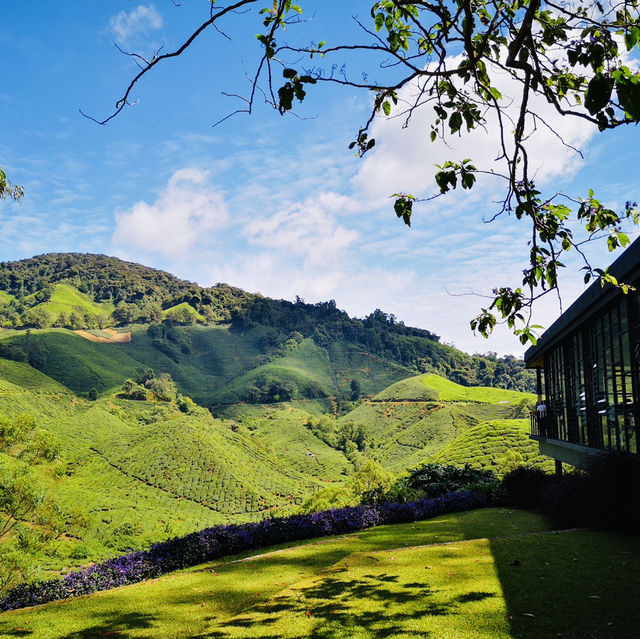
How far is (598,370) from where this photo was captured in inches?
351

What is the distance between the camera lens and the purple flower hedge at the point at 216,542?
691cm

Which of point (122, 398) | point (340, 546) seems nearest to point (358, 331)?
point (122, 398)

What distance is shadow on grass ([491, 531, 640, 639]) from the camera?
3.50 meters

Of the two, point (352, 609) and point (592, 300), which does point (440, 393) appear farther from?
point (352, 609)

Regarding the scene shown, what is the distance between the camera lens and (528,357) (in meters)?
15.3

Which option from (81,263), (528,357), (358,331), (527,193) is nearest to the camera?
(527,193)

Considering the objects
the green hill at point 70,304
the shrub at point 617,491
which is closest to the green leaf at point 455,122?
the shrub at point 617,491

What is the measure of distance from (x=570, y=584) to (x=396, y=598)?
1561 mm

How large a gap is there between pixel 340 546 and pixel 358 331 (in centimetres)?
9715

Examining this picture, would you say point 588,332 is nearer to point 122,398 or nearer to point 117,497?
point 117,497

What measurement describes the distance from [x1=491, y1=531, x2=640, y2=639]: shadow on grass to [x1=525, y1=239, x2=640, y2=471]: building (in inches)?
83.0

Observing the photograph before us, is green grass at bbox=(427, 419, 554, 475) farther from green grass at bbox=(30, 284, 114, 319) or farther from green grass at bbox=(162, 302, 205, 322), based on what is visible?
green grass at bbox=(162, 302, 205, 322)

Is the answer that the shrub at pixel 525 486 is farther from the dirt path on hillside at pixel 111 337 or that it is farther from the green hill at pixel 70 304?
the green hill at pixel 70 304

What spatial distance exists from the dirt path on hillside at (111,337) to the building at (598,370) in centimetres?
7907
